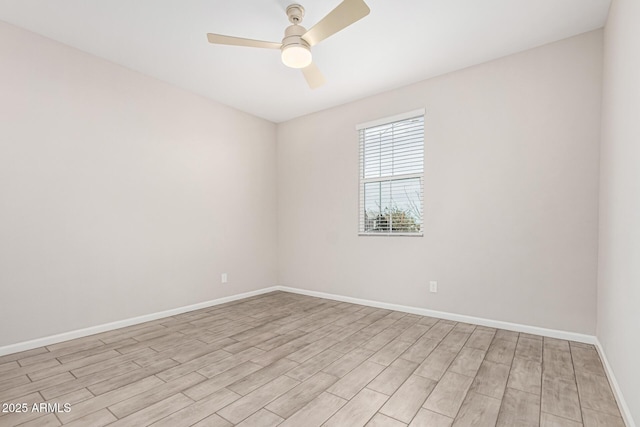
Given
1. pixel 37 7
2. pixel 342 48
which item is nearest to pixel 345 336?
pixel 342 48

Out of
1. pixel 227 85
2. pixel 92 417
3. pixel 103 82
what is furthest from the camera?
pixel 227 85

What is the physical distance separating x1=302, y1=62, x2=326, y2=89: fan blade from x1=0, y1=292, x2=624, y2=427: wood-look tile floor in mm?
2317

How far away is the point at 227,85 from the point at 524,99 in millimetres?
3135

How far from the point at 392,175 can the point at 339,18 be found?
2109mm

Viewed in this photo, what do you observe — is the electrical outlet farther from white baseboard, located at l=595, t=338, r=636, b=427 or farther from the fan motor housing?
the fan motor housing

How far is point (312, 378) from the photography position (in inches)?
81.4

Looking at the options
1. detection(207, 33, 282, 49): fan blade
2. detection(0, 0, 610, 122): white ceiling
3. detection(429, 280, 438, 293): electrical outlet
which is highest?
detection(0, 0, 610, 122): white ceiling

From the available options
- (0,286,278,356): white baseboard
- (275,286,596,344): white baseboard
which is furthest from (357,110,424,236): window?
(0,286,278,356): white baseboard

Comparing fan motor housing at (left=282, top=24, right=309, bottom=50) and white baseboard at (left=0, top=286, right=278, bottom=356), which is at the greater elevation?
fan motor housing at (left=282, top=24, right=309, bottom=50)

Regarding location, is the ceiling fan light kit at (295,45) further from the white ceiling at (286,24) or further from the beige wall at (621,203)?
the beige wall at (621,203)

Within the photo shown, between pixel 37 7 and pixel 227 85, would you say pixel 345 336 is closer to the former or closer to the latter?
pixel 227 85

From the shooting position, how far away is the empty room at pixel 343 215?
6.04ft

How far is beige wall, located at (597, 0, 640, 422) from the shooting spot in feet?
5.05

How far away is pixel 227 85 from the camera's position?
3635mm
